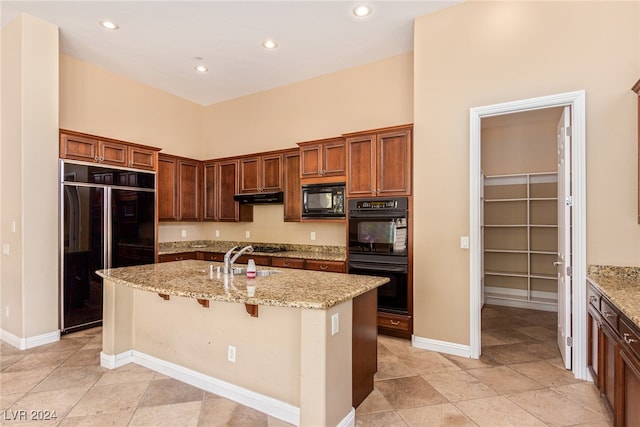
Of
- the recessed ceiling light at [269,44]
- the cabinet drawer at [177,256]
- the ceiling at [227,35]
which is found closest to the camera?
the ceiling at [227,35]

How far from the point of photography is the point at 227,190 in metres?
5.52

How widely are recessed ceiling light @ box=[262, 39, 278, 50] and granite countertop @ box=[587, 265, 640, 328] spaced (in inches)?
158

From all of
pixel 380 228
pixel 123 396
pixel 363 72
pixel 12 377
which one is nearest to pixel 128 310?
pixel 123 396

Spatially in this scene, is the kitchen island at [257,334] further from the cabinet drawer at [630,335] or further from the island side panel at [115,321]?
the cabinet drawer at [630,335]

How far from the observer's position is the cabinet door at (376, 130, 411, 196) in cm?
362

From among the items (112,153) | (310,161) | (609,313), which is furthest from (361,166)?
(112,153)

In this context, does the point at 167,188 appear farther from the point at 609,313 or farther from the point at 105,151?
the point at 609,313

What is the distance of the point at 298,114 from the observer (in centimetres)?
523

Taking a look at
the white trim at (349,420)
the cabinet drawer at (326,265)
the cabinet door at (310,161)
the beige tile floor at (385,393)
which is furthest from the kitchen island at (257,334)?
the cabinet door at (310,161)

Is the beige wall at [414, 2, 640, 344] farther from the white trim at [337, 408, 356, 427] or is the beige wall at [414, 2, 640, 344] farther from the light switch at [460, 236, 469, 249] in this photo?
the white trim at [337, 408, 356, 427]

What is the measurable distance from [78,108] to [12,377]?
11.0ft

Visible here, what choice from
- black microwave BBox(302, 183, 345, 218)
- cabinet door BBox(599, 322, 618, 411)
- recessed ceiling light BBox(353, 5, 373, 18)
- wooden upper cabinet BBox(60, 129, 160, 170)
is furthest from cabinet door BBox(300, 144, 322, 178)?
cabinet door BBox(599, 322, 618, 411)

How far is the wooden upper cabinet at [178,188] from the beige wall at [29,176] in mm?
1509

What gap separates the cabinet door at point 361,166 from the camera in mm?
3828
